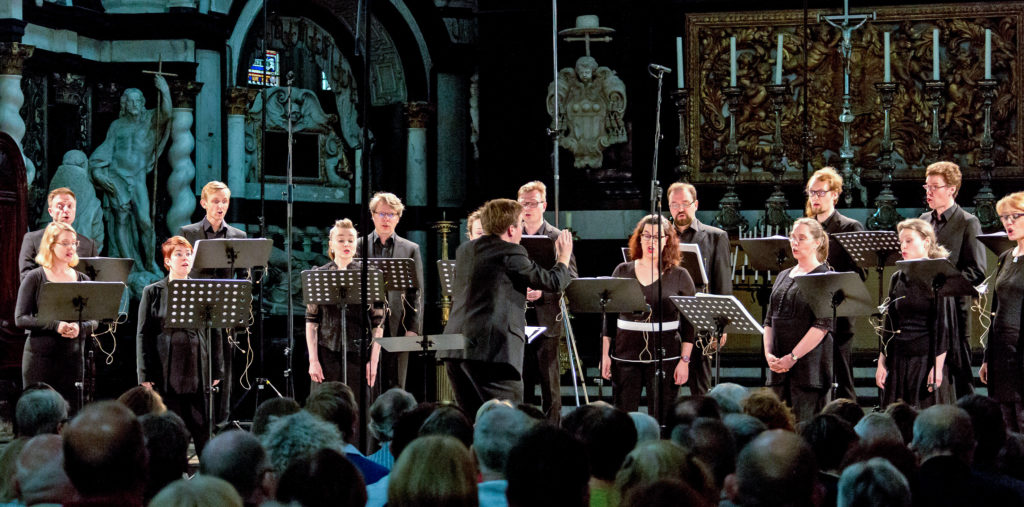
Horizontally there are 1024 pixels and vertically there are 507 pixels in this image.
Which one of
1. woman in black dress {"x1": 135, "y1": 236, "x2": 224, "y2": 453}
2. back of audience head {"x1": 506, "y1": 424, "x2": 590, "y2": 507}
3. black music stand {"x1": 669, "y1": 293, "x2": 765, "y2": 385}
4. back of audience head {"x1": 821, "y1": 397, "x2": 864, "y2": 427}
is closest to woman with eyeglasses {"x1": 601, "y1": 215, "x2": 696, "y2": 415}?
black music stand {"x1": 669, "y1": 293, "x2": 765, "y2": 385}

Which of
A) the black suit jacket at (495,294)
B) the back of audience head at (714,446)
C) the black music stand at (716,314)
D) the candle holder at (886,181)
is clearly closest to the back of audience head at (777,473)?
the back of audience head at (714,446)

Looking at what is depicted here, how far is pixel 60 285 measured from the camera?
24.1 ft

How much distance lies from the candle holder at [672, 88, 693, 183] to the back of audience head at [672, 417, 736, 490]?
24.7 ft

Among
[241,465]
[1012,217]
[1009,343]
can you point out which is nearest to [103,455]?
[241,465]

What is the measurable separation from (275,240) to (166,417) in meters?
8.44

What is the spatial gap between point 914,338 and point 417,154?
22.2 ft

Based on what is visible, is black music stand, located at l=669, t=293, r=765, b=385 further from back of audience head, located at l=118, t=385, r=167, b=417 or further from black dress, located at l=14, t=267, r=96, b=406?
black dress, located at l=14, t=267, r=96, b=406

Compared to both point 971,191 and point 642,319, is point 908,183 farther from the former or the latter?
point 642,319

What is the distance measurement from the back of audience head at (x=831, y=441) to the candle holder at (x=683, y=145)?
723 centimetres

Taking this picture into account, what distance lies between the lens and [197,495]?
2.79 meters

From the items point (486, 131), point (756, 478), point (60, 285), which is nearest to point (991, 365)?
point (756, 478)

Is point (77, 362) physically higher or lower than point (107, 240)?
lower

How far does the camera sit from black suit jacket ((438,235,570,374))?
6.78 meters

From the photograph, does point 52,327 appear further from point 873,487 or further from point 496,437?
point 873,487
